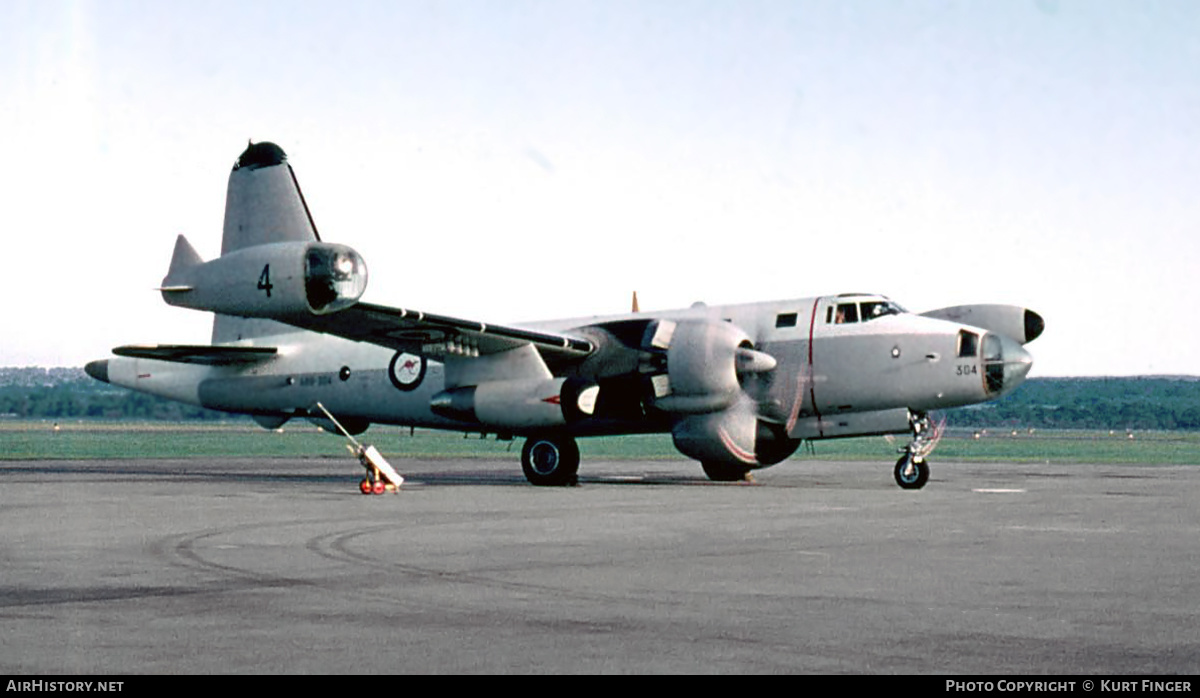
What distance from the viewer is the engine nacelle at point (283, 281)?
2439 cm

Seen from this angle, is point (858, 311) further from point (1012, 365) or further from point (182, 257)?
point (182, 257)

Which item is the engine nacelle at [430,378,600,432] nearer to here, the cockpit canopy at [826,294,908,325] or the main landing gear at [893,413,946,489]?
the cockpit canopy at [826,294,908,325]

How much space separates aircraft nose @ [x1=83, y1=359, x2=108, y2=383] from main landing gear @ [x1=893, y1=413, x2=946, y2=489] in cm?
2239

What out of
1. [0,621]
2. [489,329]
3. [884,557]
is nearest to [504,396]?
[489,329]

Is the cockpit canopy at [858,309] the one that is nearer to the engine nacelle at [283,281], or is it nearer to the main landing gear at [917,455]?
the main landing gear at [917,455]

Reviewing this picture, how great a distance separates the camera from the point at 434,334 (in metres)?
29.9

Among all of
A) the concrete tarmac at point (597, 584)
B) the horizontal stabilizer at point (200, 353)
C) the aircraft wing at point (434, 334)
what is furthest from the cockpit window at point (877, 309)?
the horizontal stabilizer at point (200, 353)

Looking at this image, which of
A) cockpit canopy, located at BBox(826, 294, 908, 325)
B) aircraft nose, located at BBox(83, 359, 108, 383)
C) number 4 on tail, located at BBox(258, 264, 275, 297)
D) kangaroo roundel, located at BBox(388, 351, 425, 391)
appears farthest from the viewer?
aircraft nose, located at BBox(83, 359, 108, 383)

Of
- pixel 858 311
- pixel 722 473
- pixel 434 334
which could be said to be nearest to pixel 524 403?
pixel 434 334

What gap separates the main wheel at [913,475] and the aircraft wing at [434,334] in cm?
750

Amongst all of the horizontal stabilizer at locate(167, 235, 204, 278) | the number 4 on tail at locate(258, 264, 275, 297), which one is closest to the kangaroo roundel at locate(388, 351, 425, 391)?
the horizontal stabilizer at locate(167, 235, 204, 278)

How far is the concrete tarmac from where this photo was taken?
8.51 m

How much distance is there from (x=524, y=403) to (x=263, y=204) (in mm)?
9316

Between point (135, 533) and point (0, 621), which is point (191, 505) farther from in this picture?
point (0, 621)
